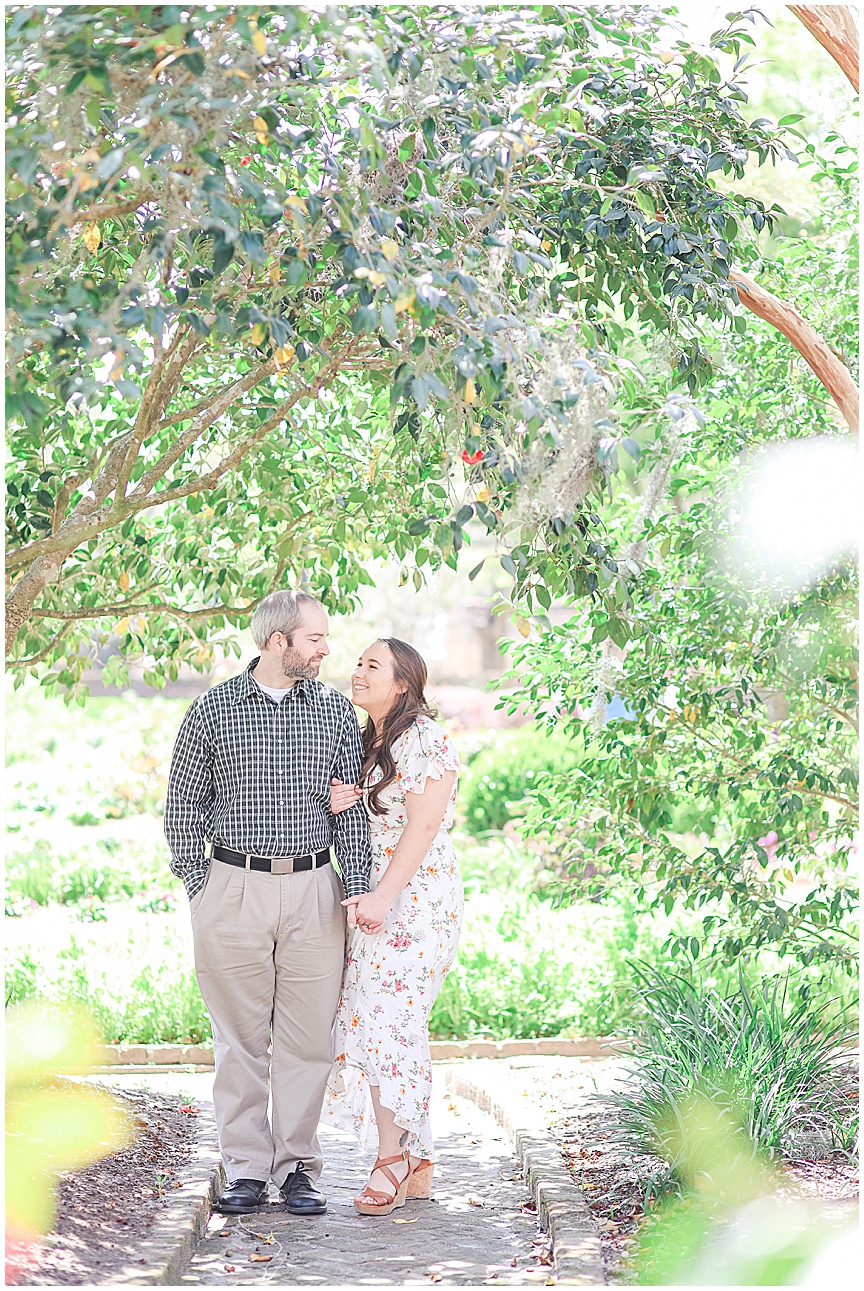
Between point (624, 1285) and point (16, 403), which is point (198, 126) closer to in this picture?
point (16, 403)

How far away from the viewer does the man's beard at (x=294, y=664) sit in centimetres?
369

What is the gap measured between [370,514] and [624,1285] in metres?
2.48

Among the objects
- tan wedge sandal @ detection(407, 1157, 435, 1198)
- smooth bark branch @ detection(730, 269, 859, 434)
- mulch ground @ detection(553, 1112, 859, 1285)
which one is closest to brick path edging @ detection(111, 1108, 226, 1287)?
tan wedge sandal @ detection(407, 1157, 435, 1198)

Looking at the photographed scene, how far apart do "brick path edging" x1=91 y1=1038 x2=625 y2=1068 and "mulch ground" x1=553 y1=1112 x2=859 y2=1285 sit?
5.28ft

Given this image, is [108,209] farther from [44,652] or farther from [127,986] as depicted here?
[127,986]

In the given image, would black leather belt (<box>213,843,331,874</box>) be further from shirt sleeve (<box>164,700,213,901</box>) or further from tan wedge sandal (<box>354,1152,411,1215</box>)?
tan wedge sandal (<box>354,1152,411,1215</box>)

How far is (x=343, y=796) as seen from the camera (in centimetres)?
374

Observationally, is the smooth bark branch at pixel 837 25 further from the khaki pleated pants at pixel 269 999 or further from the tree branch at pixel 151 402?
the khaki pleated pants at pixel 269 999

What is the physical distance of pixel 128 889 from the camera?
873 centimetres

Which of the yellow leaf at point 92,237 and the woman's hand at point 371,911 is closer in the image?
the yellow leaf at point 92,237

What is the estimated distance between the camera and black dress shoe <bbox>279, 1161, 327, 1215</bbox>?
12.1 ft

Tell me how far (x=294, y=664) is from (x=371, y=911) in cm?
74

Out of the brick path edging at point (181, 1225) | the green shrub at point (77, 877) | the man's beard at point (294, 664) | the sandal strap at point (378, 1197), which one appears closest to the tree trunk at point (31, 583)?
the man's beard at point (294, 664)

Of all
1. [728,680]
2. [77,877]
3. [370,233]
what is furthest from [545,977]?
[370,233]
